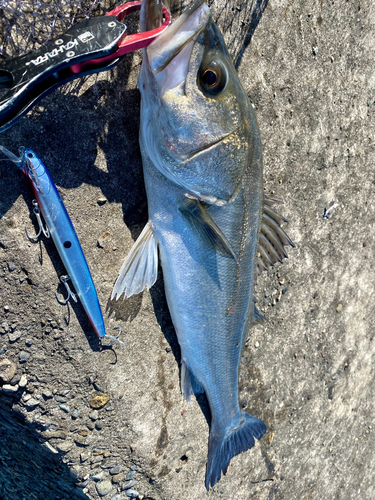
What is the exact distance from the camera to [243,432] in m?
2.22

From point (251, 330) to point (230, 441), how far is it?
68 cm

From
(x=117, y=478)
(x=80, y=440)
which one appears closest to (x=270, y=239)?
(x=80, y=440)

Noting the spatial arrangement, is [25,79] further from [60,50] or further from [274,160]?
[274,160]

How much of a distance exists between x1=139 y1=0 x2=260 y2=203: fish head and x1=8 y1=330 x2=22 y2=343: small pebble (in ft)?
3.35

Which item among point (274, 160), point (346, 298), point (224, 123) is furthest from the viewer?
point (346, 298)

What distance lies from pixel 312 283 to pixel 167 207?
4.94 ft

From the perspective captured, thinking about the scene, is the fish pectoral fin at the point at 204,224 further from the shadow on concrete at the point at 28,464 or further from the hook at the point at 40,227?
the shadow on concrete at the point at 28,464

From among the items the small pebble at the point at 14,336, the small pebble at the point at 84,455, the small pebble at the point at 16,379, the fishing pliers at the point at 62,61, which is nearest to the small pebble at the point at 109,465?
the small pebble at the point at 84,455

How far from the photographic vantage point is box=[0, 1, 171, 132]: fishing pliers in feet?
4.42

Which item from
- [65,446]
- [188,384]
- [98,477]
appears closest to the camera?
[65,446]

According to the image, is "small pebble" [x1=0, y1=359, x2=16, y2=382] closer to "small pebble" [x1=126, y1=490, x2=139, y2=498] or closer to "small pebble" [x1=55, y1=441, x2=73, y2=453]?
"small pebble" [x1=55, y1=441, x2=73, y2=453]

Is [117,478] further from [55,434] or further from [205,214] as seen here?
[205,214]

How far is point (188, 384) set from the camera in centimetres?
214

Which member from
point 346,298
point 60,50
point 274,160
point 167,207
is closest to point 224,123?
point 167,207
